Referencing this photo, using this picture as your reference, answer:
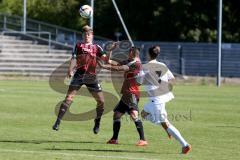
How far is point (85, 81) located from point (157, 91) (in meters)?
2.67

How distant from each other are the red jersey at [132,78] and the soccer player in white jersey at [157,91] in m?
0.73

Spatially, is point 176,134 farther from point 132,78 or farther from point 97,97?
point 97,97

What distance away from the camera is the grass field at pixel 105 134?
11.9m

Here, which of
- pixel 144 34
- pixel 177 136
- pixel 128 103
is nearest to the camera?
pixel 177 136

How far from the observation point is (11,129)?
1538cm

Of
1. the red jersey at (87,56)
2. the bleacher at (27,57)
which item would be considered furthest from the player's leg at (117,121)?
the bleacher at (27,57)

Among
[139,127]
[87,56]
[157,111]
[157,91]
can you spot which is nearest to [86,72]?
[87,56]

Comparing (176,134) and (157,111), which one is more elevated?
(157,111)

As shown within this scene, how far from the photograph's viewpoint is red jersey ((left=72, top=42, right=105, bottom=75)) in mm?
14695

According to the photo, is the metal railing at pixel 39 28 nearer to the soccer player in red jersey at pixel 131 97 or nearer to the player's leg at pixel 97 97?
the player's leg at pixel 97 97

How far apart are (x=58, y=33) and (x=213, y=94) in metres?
21.4

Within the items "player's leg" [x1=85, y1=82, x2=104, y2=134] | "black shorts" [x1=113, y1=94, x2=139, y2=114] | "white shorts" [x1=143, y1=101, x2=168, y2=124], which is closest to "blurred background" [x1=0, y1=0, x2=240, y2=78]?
"player's leg" [x1=85, y1=82, x2=104, y2=134]

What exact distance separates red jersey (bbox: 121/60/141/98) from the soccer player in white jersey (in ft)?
2.40

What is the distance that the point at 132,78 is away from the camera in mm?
13406
